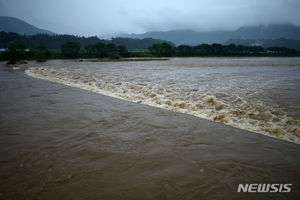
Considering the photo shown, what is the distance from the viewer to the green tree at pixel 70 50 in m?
59.3

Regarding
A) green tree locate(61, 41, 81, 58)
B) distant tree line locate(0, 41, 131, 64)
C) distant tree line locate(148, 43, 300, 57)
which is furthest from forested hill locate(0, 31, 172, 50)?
distant tree line locate(148, 43, 300, 57)

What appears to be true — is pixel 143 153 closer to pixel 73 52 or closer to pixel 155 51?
pixel 73 52

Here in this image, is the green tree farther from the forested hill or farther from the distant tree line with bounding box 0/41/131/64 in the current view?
the forested hill

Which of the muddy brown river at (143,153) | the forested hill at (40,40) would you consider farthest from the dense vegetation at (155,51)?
the muddy brown river at (143,153)

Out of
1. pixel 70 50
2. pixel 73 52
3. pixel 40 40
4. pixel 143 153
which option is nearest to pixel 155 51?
pixel 73 52

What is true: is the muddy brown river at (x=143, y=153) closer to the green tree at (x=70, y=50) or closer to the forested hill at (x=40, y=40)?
the green tree at (x=70, y=50)

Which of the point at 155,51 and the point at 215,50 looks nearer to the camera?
the point at 155,51

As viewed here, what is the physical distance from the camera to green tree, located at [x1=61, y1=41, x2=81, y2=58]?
5934 cm

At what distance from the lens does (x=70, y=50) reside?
6012cm

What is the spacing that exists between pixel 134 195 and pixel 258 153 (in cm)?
221

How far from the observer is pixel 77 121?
3.97 m

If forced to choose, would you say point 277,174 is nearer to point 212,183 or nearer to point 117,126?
point 212,183

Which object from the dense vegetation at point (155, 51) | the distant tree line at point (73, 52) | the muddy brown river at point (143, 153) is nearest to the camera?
the muddy brown river at point (143, 153)

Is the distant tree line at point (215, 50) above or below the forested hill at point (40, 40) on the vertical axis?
below
